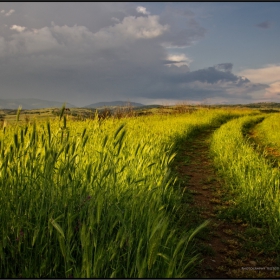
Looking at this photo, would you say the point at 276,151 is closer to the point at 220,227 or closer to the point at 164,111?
the point at 220,227

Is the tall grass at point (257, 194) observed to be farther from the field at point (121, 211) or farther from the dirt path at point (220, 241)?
the dirt path at point (220, 241)

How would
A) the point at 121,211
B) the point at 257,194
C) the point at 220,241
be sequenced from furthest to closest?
the point at 257,194
the point at 220,241
the point at 121,211

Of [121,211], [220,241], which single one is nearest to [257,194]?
[220,241]

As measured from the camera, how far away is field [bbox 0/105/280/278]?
2.40 metres

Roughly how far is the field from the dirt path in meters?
0.02

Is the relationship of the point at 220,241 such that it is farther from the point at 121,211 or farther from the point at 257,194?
the point at 121,211

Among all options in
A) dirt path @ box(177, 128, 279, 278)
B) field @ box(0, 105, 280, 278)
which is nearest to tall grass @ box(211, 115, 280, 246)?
field @ box(0, 105, 280, 278)

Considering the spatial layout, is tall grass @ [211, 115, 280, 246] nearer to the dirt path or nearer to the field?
the field

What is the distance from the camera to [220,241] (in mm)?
4426

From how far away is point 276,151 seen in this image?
12445 mm

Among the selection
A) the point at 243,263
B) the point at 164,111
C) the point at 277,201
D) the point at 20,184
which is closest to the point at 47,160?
the point at 20,184

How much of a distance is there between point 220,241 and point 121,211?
2.24 metres

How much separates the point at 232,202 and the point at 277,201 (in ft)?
3.89

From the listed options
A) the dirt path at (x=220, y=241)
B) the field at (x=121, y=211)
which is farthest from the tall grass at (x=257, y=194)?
the dirt path at (x=220, y=241)
